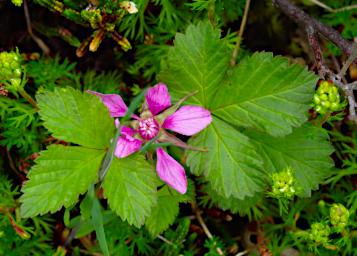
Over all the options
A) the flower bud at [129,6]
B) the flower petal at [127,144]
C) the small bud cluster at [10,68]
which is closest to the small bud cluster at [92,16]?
the flower bud at [129,6]

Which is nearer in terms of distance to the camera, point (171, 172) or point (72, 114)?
point (72, 114)

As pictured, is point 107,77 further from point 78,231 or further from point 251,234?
point 251,234

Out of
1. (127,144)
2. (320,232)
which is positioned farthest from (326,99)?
(127,144)

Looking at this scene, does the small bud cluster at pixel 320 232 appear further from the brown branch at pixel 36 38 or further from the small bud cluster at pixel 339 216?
the brown branch at pixel 36 38

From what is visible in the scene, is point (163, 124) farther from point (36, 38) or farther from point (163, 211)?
point (36, 38)

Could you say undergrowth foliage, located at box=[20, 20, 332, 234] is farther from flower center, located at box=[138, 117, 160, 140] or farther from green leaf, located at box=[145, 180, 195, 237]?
green leaf, located at box=[145, 180, 195, 237]

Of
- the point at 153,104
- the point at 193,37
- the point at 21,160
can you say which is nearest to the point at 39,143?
the point at 21,160
